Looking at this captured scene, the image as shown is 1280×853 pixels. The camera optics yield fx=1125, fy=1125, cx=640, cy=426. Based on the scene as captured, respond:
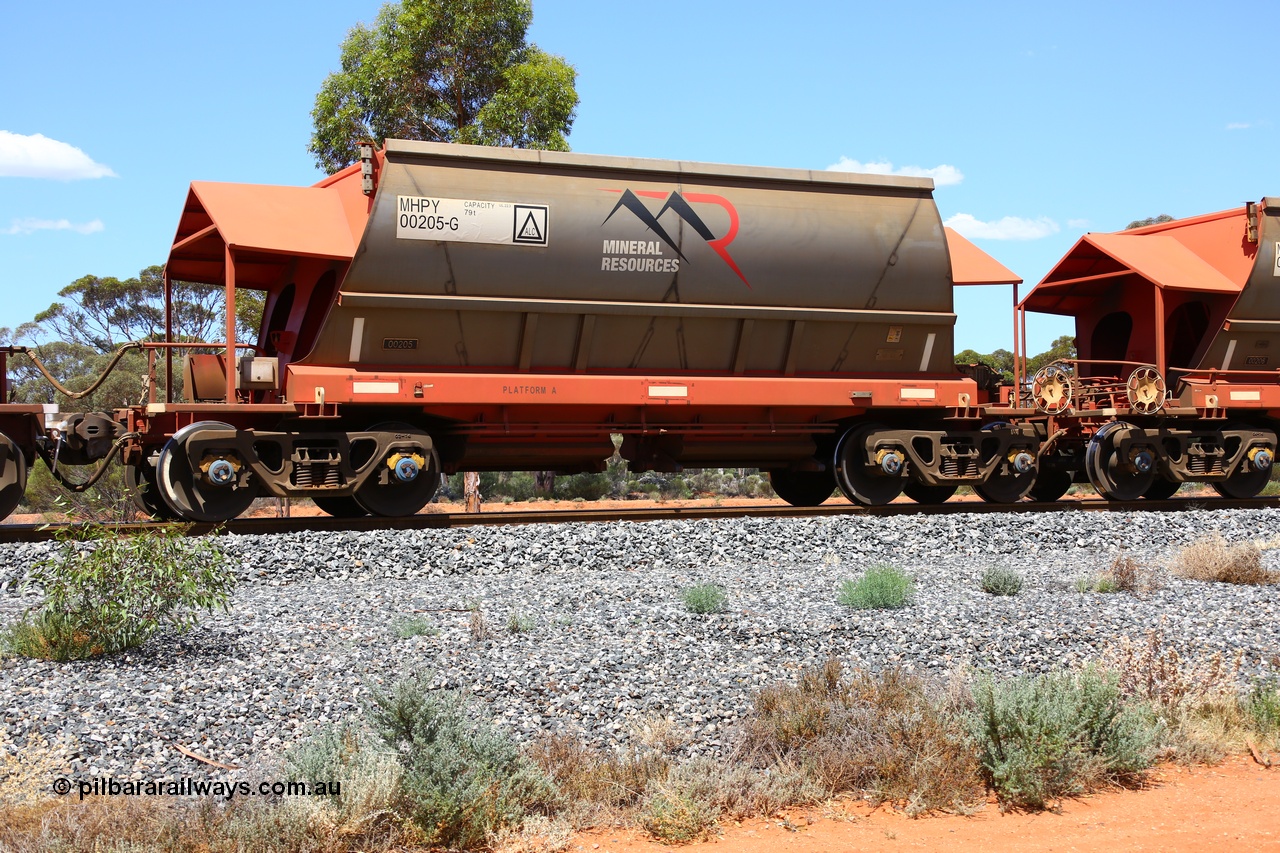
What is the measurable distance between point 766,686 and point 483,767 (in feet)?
5.98

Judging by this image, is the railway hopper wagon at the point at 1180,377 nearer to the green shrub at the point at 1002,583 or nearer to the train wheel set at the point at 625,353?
the train wheel set at the point at 625,353

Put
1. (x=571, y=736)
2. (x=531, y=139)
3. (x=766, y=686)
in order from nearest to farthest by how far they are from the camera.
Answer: (x=571, y=736) < (x=766, y=686) < (x=531, y=139)

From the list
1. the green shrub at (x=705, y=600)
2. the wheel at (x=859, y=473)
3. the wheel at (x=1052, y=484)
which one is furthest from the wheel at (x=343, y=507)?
the wheel at (x=1052, y=484)

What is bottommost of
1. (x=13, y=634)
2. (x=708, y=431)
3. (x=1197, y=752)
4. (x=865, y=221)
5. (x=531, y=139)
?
(x=1197, y=752)

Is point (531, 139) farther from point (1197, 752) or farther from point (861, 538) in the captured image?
point (1197, 752)

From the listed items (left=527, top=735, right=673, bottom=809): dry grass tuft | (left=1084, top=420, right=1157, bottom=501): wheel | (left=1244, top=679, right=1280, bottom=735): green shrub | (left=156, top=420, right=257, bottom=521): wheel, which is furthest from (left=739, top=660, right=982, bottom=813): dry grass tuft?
(left=1084, top=420, right=1157, bottom=501): wheel

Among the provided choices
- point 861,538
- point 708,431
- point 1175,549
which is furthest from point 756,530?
point 1175,549

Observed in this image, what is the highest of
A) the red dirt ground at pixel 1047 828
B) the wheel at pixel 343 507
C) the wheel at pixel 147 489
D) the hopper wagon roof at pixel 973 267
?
the hopper wagon roof at pixel 973 267

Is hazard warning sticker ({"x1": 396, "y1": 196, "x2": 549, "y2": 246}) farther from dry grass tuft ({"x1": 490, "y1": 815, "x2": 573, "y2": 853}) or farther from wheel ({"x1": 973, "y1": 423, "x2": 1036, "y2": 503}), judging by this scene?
dry grass tuft ({"x1": 490, "y1": 815, "x2": 573, "y2": 853})

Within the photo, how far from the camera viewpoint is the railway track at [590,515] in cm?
1070

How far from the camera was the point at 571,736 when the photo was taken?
17.9 feet

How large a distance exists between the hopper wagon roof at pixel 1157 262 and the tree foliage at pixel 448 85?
38.7 feet

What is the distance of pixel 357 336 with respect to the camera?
37.6 ft

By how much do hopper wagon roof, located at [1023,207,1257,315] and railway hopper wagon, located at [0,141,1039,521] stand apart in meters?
2.40
